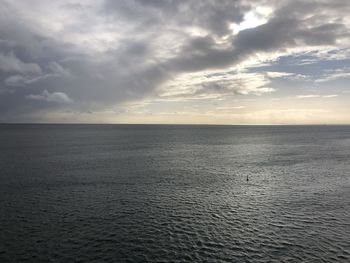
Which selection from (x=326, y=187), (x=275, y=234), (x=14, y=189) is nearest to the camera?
(x=275, y=234)

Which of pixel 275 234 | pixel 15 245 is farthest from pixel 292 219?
pixel 15 245

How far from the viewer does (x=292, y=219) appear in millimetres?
46438

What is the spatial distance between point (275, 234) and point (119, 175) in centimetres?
5368

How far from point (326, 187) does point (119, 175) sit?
6020 cm

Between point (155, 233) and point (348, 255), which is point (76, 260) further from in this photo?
point (348, 255)

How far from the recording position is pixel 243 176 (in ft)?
271

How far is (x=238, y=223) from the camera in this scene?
44.7 metres

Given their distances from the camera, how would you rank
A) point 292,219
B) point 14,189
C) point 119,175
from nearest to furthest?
1. point 292,219
2. point 14,189
3. point 119,175

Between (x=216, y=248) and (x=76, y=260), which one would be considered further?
(x=216, y=248)

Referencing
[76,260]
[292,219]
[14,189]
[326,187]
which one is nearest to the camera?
[76,260]

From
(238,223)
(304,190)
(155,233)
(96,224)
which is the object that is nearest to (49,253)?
(96,224)

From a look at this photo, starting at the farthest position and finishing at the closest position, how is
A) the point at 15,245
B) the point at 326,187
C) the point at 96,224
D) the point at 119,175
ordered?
the point at 119,175
the point at 326,187
the point at 96,224
the point at 15,245

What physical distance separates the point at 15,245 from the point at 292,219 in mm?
45450

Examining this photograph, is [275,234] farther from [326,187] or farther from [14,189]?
[14,189]
